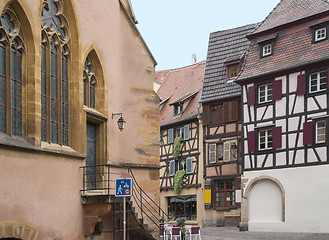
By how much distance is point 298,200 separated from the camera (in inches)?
1026

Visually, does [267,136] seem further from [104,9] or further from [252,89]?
[104,9]

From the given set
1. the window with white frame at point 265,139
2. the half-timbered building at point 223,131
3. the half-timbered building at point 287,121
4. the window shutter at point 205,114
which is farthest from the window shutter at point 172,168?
the window with white frame at point 265,139

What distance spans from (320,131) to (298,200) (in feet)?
10.5

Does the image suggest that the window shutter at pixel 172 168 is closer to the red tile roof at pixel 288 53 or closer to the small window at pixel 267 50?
the red tile roof at pixel 288 53

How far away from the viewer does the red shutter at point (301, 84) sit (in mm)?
26344

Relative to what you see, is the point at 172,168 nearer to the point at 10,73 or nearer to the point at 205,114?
the point at 205,114

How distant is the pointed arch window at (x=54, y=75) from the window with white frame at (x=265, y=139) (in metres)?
13.9

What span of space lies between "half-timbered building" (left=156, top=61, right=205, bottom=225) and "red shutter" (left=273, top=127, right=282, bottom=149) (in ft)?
29.1

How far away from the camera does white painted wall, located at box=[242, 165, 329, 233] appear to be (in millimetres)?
25234

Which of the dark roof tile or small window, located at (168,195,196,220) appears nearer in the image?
the dark roof tile

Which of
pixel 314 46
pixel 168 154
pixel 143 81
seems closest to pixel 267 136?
pixel 314 46

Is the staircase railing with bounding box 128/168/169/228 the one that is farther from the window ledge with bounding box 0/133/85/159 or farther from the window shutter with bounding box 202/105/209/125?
the window shutter with bounding box 202/105/209/125

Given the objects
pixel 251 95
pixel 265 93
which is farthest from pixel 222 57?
pixel 265 93

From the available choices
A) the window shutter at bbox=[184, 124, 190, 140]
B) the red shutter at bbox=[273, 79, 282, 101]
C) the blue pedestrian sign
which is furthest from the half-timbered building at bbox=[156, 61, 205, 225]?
the blue pedestrian sign
